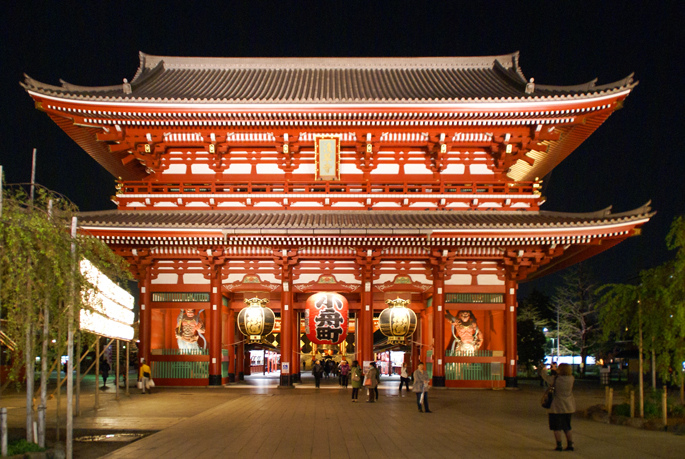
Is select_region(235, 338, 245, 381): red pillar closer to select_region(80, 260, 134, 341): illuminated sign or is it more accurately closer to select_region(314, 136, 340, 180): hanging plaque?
select_region(314, 136, 340, 180): hanging plaque

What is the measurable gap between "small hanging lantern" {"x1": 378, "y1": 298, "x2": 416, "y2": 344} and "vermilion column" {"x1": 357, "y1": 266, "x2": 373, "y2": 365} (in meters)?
0.55

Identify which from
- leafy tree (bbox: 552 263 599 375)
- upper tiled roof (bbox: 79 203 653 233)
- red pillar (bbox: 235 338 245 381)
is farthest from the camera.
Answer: leafy tree (bbox: 552 263 599 375)

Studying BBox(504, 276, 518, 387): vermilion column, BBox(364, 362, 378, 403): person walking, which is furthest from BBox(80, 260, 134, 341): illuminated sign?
BBox(504, 276, 518, 387): vermilion column

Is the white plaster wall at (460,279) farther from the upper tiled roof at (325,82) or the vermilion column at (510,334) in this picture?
the upper tiled roof at (325,82)

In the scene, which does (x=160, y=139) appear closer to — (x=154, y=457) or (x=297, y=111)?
(x=297, y=111)

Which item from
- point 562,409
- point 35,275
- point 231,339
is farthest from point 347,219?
point 35,275

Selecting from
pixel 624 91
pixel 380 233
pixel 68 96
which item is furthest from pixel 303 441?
pixel 624 91

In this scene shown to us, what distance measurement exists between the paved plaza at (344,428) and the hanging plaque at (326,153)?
9739 mm

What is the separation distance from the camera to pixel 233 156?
27328 mm

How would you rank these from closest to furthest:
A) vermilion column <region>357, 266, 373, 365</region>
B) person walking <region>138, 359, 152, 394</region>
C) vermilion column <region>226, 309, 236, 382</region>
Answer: person walking <region>138, 359, 152, 394</region> < vermilion column <region>357, 266, 373, 365</region> < vermilion column <region>226, 309, 236, 382</region>

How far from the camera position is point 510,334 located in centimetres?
2564

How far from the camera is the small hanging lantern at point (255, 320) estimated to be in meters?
25.5

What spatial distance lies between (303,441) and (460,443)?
10.7 ft

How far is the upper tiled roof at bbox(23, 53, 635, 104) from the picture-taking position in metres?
24.7
